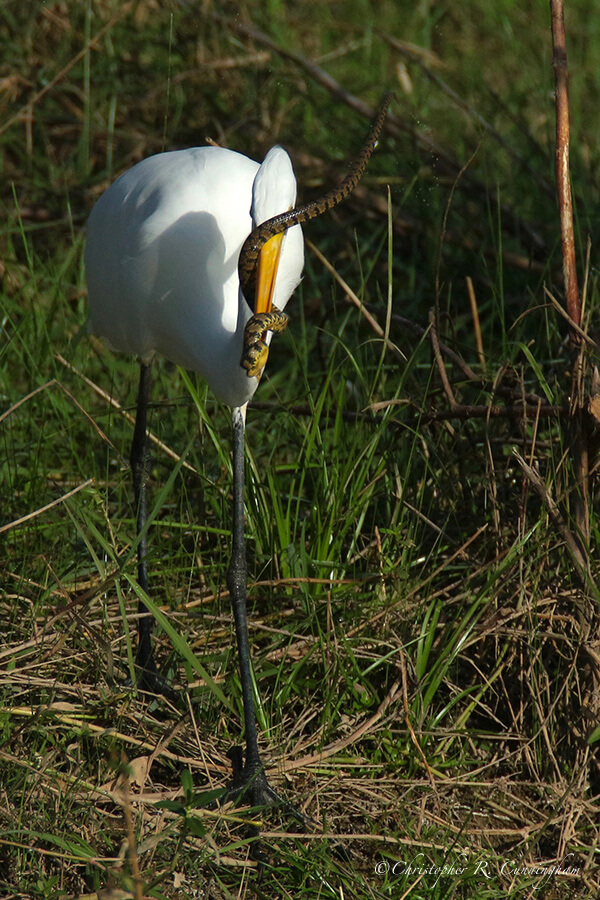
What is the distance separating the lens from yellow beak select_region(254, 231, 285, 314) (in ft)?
6.02

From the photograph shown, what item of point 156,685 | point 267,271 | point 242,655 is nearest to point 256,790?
point 242,655

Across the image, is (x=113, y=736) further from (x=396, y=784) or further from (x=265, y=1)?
(x=265, y=1)

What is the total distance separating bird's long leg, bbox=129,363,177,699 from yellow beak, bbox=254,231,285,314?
73 cm

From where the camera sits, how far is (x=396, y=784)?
7.12 ft

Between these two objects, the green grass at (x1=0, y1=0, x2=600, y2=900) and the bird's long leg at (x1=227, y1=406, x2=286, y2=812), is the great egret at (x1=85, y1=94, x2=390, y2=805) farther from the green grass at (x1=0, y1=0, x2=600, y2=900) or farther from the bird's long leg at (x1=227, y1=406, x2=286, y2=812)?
the green grass at (x1=0, y1=0, x2=600, y2=900)

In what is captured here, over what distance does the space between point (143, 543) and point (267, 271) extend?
96cm

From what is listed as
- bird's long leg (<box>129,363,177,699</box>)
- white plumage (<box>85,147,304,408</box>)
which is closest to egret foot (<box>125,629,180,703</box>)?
bird's long leg (<box>129,363,177,699</box>)

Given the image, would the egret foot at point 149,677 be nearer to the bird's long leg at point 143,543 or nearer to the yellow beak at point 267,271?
the bird's long leg at point 143,543

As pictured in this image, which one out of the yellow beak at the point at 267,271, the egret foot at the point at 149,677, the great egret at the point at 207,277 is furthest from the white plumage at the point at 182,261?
the egret foot at the point at 149,677

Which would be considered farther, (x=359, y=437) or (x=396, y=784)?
(x=359, y=437)

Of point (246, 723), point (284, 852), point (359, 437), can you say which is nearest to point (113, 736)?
point (246, 723)

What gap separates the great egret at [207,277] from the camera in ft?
6.15

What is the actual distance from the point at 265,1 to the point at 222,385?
12.5ft

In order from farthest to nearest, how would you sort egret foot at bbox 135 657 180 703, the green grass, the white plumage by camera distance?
1. egret foot at bbox 135 657 180 703
2. the white plumage
3. the green grass
